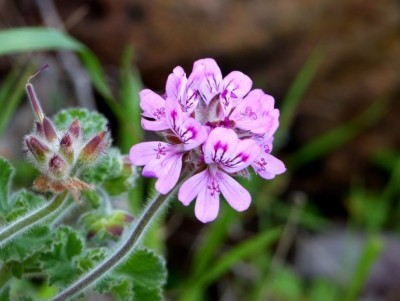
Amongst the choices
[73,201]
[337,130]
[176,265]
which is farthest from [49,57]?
[73,201]

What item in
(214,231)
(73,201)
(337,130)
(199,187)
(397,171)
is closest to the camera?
(199,187)

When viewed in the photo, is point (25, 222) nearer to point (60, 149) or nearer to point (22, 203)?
point (60, 149)

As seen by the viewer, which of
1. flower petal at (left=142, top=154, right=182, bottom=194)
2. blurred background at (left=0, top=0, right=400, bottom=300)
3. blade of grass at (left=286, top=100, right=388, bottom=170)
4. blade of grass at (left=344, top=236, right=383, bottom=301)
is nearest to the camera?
flower petal at (left=142, top=154, right=182, bottom=194)

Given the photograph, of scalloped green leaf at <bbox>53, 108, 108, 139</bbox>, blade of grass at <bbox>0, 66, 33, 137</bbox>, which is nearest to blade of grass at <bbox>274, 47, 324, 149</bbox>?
blade of grass at <bbox>0, 66, 33, 137</bbox>

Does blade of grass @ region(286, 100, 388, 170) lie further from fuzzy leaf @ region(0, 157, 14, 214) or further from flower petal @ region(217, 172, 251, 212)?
flower petal @ region(217, 172, 251, 212)

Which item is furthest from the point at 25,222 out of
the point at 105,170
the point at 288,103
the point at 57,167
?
the point at 288,103

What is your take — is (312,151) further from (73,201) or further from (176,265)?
(73,201)

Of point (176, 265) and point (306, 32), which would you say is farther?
point (306, 32)
